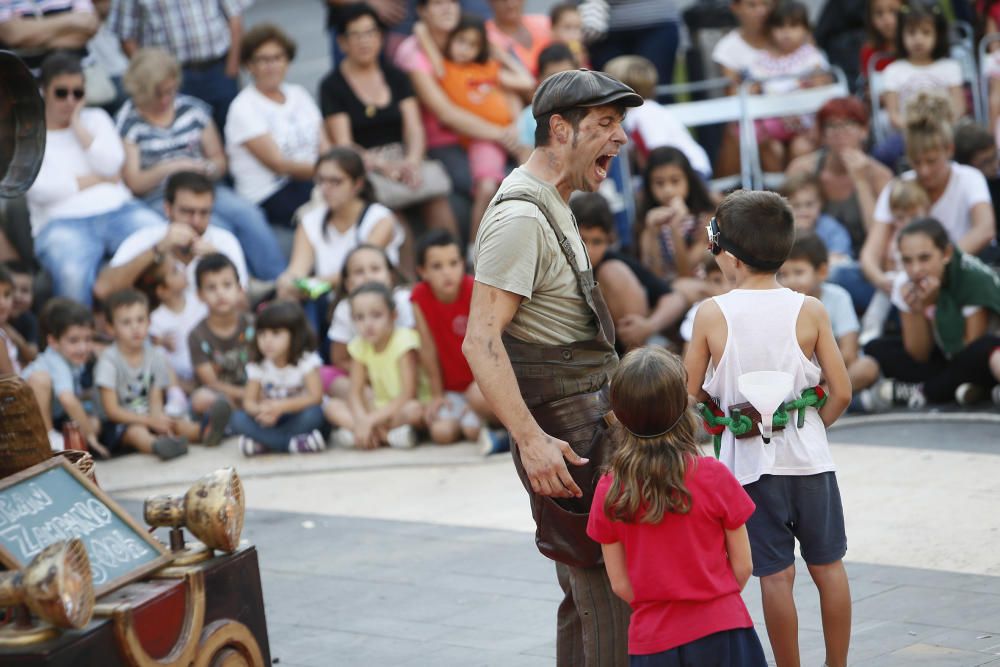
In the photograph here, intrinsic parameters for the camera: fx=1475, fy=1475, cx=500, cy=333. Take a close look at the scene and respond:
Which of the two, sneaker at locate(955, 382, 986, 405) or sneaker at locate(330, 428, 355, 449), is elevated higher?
sneaker at locate(955, 382, 986, 405)

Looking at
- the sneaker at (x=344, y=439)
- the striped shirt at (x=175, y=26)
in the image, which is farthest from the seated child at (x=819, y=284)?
the striped shirt at (x=175, y=26)

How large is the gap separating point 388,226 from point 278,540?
316 cm

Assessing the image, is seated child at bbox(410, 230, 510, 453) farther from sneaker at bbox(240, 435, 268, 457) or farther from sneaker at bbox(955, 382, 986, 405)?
sneaker at bbox(955, 382, 986, 405)

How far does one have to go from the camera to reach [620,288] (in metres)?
7.80

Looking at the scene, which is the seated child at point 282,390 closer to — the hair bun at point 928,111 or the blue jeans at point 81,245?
the blue jeans at point 81,245

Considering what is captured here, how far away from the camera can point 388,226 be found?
9031 millimetres

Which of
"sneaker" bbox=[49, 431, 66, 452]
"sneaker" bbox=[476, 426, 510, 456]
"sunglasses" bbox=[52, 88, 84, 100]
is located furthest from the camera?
"sunglasses" bbox=[52, 88, 84, 100]

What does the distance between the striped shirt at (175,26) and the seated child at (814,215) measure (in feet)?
13.4

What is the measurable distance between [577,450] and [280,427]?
4474 millimetres

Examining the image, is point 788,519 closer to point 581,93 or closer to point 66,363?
point 581,93

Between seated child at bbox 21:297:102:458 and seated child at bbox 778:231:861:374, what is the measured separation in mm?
3738

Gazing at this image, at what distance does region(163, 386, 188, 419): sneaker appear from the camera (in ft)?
27.2

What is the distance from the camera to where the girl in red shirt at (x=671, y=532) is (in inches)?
130

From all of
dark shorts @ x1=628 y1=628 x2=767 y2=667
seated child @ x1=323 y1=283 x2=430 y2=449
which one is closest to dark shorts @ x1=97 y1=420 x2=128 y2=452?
seated child @ x1=323 y1=283 x2=430 y2=449
